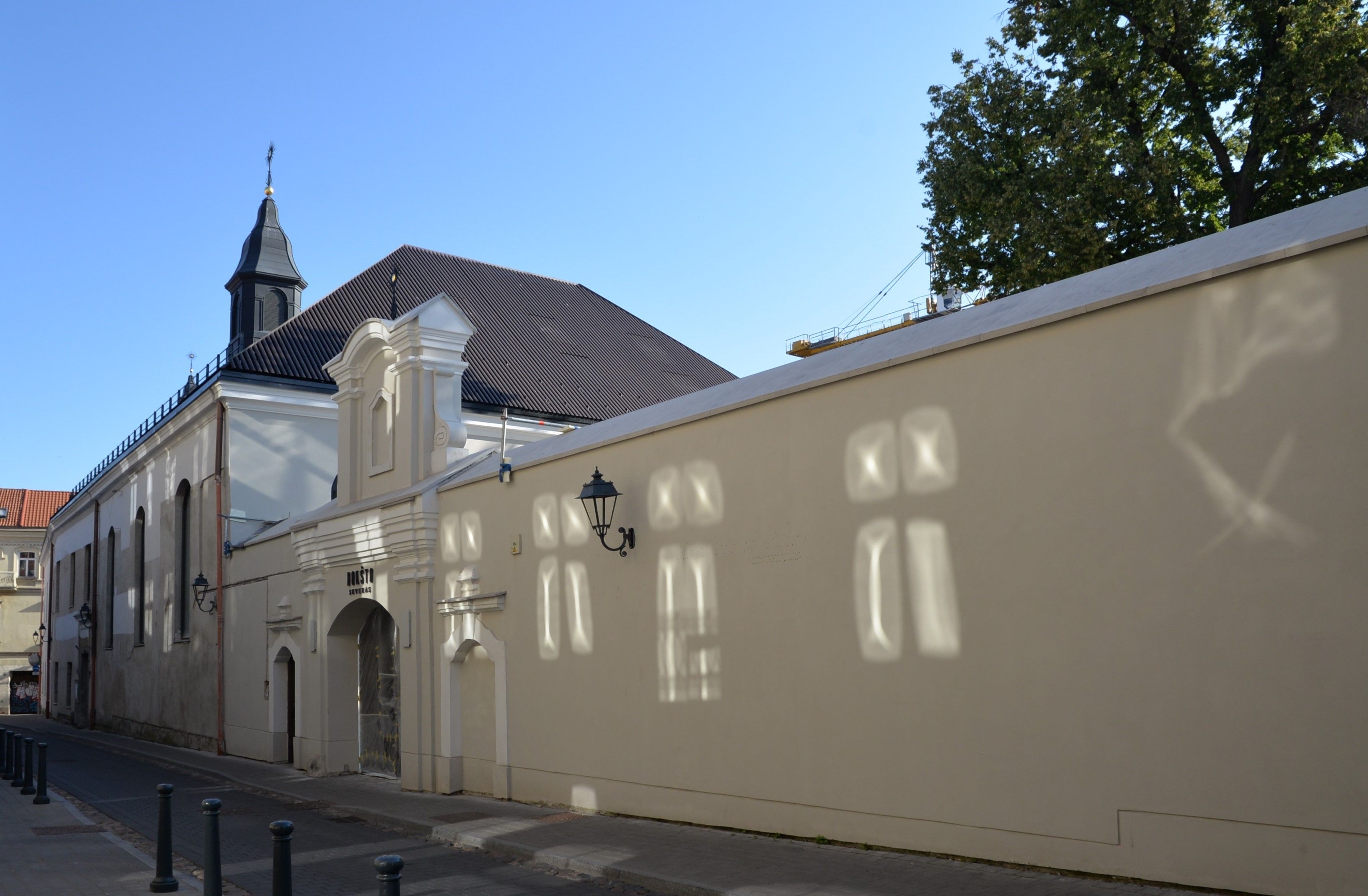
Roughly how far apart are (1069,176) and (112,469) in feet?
101

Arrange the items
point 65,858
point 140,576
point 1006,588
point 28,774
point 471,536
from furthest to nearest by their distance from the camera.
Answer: point 140,576 < point 28,774 < point 471,536 < point 65,858 < point 1006,588

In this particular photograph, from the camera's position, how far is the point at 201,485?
85.0 feet

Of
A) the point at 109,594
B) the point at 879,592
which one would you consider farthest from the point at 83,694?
the point at 879,592

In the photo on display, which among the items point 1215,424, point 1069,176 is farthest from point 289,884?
point 1069,176

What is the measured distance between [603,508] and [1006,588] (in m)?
4.98

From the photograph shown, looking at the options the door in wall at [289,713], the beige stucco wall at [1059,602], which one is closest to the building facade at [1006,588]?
the beige stucco wall at [1059,602]

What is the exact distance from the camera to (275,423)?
24.7 m

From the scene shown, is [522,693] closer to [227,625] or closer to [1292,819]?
[1292,819]

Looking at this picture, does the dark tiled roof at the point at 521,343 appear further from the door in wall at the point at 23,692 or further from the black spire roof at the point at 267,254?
the door in wall at the point at 23,692

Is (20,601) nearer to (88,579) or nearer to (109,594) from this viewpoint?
(88,579)

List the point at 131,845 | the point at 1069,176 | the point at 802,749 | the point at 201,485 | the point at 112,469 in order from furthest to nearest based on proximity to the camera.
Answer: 1. the point at 112,469
2. the point at 201,485
3. the point at 1069,176
4. the point at 131,845
5. the point at 802,749

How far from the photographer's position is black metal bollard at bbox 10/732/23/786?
1686cm

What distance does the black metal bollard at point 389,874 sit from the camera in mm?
4945

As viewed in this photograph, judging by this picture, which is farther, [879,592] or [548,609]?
[548,609]
